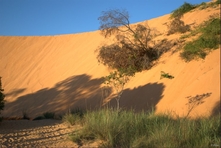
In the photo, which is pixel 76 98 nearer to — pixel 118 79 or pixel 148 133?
pixel 118 79

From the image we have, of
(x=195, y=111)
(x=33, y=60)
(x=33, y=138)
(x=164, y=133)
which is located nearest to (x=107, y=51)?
(x=195, y=111)

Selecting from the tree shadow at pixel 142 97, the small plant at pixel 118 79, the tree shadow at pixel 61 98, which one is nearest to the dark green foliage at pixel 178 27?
the tree shadow at pixel 142 97

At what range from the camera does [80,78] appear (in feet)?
72.2

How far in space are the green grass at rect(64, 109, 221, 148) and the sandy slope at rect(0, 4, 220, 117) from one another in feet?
9.91

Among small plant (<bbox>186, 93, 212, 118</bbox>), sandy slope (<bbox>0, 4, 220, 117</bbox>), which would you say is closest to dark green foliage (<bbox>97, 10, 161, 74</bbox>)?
sandy slope (<bbox>0, 4, 220, 117</bbox>)

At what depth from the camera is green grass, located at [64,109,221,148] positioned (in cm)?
525

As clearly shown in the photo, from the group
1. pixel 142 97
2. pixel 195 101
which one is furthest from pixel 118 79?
pixel 195 101

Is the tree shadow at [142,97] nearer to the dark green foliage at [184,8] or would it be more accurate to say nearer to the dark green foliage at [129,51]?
the dark green foliage at [129,51]

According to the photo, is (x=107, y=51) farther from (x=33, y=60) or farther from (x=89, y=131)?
(x=33, y=60)

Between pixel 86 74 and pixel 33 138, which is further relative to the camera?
pixel 86 74

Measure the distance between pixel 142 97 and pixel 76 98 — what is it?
20.7 feet

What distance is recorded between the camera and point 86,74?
2219cm

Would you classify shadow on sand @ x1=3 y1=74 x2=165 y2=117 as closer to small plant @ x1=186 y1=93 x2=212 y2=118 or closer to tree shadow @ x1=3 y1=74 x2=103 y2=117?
tree shadow @ x1=3 y1=74 x2=103 y2=117

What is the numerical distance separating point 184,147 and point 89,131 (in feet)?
8.52
